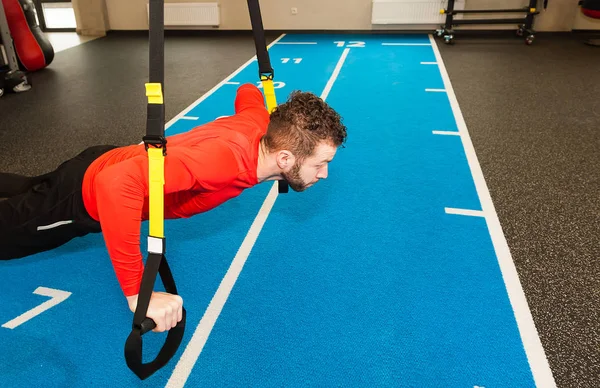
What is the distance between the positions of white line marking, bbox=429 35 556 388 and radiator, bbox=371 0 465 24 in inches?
218

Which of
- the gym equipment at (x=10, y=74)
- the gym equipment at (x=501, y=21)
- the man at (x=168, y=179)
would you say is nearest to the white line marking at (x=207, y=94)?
the gym equipment at (x=10, y=74)

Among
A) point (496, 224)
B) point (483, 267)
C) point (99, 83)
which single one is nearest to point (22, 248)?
point (483, 267)

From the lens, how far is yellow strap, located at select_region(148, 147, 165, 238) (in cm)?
116

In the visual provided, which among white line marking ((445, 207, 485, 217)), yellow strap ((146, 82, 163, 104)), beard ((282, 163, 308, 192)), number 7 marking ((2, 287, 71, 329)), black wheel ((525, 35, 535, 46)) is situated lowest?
white line marking ((445, 207, 485, 217))

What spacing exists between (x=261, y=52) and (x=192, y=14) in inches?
319

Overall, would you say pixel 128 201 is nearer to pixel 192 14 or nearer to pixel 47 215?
pixel 47 215

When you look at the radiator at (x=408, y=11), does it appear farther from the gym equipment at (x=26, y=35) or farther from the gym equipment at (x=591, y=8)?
the gym equipment at (x=26, y=35)

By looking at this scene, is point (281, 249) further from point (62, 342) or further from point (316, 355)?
point (62, 342)

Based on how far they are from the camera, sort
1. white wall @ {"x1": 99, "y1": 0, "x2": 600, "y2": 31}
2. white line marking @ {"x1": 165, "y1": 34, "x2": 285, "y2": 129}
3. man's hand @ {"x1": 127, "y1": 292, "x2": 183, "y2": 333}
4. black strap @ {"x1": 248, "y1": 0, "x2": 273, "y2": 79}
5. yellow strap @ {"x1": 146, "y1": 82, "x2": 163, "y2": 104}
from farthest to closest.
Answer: white wall @ {"x1": 99, "y1": 0, "x2": 600, "y2": 31} < white line marking @ {"x1": 165, "y1": 34, "x2": 285, "y2": 129} < black strap @ {"x1": 248, "y1": 0, "x2": 273, "y2": 79} < man's hand @ {"x1": 127, "y1": 292, "x2": 183, "y2": 333} < yellow strap @ {"x1": 146, "y1": 82, "x2": 163, "y2": 104}

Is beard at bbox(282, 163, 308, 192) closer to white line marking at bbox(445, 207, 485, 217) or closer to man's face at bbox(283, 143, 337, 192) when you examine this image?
man's face at bbox(283, 143, 337, 192)

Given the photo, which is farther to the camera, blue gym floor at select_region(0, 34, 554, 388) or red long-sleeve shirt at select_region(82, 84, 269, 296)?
blue gym floor at select_region(0, 34, 554, 388)

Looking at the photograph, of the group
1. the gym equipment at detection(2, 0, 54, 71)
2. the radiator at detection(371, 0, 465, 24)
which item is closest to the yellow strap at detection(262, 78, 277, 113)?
the gym equipment at detection(2, 0, 54, 71)

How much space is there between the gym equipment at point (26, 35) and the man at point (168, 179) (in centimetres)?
506

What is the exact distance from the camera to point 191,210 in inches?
72.8
